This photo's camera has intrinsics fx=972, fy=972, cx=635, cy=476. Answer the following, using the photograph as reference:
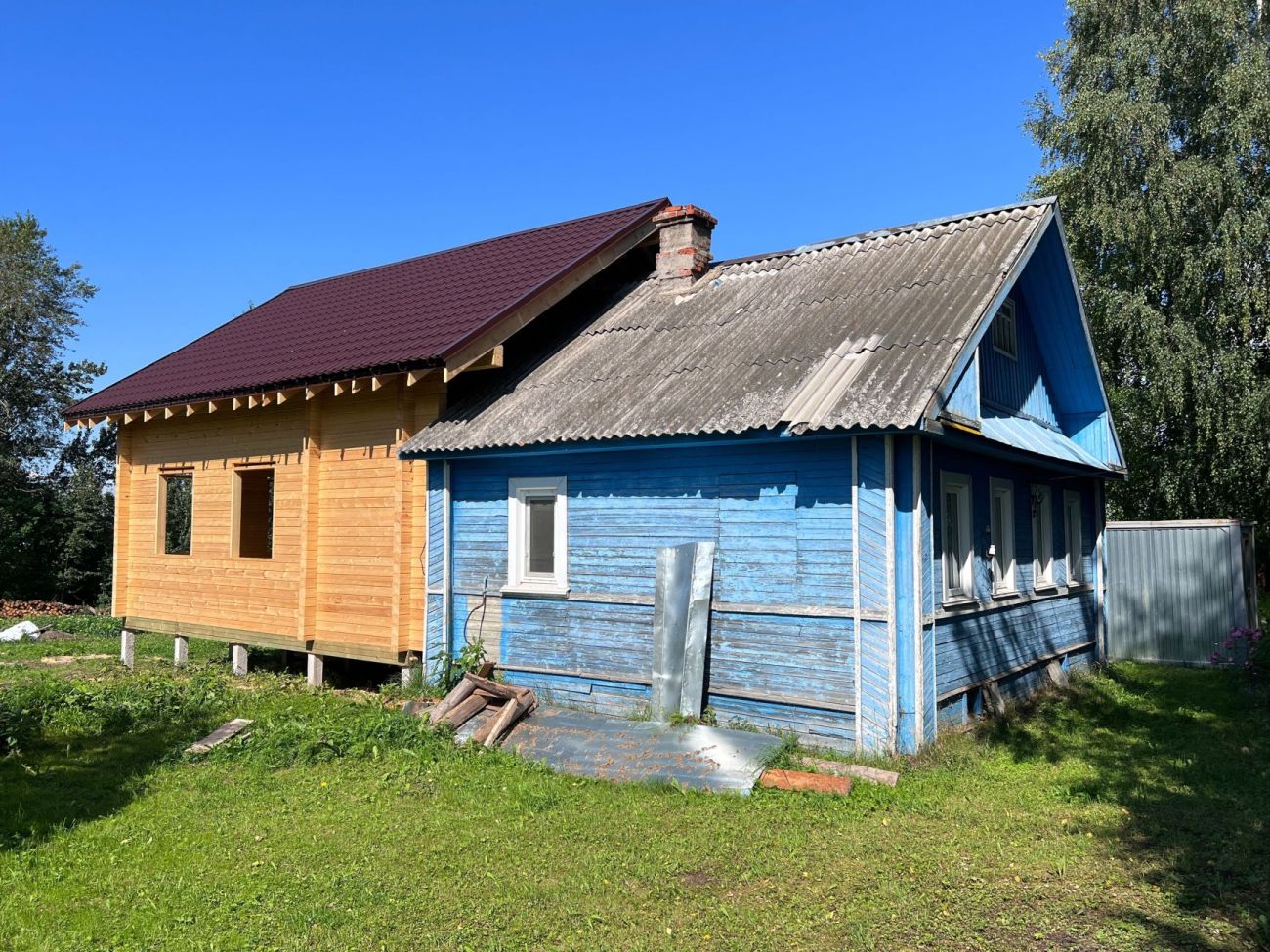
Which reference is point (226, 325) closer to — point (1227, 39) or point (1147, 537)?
point (1147, 537)

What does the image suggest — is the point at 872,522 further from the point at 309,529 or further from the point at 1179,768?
the point at 309,529

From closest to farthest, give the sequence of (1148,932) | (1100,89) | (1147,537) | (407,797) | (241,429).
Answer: (1148,932), (407,797), (241,429), (1147,537), (1100,89)

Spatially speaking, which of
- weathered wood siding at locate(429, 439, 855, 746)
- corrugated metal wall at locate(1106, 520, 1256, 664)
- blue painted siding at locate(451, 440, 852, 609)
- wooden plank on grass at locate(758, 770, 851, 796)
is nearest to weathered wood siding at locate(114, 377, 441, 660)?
weathered wood siding at locate(429, 439, 855, 746)

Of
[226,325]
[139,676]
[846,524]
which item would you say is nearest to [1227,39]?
[846,524]

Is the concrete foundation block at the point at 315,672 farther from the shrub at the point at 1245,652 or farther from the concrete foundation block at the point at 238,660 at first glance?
the shrub at the point at 1245,652

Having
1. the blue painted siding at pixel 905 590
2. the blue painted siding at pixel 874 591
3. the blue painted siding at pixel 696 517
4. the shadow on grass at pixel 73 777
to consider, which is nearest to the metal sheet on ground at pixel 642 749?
the blue painted siding at pixel 874 591

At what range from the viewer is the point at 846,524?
29.0ft

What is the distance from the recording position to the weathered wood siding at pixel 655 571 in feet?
29.3

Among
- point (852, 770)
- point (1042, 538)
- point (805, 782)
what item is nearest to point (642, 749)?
point (805, 782)

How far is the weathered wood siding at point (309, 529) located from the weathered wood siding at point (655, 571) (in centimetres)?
68

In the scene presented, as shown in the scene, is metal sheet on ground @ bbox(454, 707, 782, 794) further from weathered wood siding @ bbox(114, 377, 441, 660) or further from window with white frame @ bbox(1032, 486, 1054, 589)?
window with white frame @ bbox(1032, 486, 1054, 589)

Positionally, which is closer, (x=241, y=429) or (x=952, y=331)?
(x=952, y=331)

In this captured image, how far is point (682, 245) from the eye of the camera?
13.7 metres

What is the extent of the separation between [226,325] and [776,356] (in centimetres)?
1159
